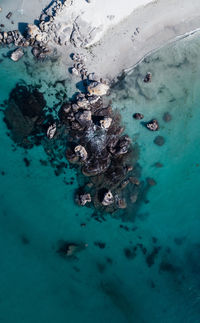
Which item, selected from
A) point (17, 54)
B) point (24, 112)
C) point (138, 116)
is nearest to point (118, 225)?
point (138, 116)

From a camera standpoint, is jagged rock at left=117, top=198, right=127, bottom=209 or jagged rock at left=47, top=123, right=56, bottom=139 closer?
jagged rock at left=47, top=123, right=56, bottom=139

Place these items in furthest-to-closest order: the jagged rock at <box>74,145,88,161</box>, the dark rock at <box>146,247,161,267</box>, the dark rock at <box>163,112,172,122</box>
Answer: the dark rock at <box>163,112,172,122</box>, the dark rock at <box>146,247,161,267</box>, the jagged rock at <box>74,145,88,161</box>

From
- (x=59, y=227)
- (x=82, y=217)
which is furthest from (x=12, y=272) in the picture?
(x=82, y=217)

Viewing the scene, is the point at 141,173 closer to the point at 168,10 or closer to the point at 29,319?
the point at 168,10

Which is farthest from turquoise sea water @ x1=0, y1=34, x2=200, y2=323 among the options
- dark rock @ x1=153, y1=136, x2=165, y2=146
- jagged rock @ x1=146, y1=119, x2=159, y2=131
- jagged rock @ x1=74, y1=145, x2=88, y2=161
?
jagged rock @ x1=74, y1=145, x2=88, y2=161

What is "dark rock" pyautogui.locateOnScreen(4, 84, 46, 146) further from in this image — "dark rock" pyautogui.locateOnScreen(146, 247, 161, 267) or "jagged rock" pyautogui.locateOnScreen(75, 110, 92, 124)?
"dark rock" pyautogui.locateOnScreen(146, 247, 161, 267)

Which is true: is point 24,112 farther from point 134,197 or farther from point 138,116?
point 134,197
